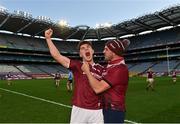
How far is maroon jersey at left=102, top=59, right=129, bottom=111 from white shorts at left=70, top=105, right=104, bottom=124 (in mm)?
275

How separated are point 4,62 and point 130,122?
88.1 meters

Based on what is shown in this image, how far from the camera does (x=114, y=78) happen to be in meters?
4.80

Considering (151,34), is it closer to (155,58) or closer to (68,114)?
(155,58)

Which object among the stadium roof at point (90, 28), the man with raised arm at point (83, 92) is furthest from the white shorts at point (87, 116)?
the stadium roof at point (90, 28)

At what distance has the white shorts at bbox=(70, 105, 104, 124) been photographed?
529cm

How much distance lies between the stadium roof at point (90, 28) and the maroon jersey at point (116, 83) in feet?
254

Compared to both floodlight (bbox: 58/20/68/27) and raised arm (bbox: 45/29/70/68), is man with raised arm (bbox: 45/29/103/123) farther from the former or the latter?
floodlight (bbox: 58/20/68/27)

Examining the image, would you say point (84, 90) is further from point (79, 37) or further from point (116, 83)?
point (79, 37)

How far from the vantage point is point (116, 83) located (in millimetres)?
4844

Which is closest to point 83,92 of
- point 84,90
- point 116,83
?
point 84,90

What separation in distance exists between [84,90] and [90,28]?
4043 inches

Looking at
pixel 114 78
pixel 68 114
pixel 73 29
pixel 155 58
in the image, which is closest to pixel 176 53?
pixel 155 58

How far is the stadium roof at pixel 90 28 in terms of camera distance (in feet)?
284

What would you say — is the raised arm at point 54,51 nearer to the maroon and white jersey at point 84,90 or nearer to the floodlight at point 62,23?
the maroon and white jersey at point 84,90
